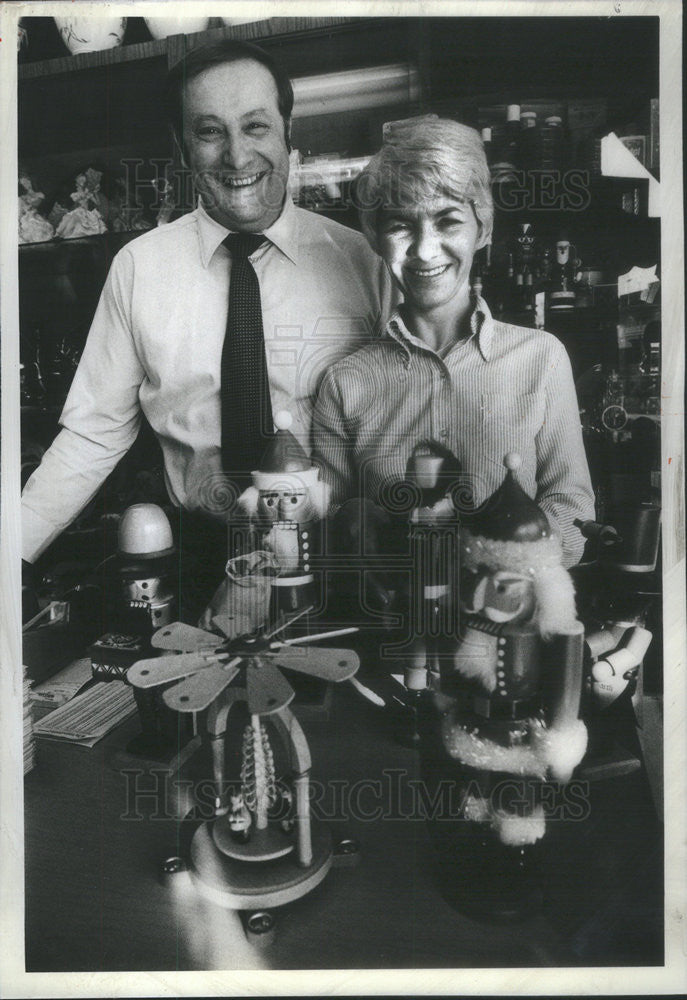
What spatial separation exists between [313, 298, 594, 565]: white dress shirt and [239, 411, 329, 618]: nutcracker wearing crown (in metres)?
0.04

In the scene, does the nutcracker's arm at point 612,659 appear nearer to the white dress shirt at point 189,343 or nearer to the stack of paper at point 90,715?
the white dress shirt at point 189,343

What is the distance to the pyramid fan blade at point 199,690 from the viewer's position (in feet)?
3.48

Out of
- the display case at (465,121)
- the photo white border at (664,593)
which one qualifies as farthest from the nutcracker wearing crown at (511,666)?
the display case at (465,121)

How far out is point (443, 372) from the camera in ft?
4.14

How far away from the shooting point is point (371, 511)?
126 centimetres

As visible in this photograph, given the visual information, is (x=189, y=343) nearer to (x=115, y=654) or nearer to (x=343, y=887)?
(x=115, y=654)

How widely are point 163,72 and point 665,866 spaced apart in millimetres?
1638

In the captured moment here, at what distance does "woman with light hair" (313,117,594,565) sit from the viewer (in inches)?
48.6

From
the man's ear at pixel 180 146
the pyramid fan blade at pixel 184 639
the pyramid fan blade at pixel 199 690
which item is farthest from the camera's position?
the man's ear at pixel 180 146

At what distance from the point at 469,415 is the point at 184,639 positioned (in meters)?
0.60

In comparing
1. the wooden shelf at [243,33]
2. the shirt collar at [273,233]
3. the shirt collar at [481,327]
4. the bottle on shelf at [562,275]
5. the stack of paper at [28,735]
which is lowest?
the stack of paper at [28,735]

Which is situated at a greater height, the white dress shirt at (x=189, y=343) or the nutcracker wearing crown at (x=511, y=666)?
the white dress shirt at (x=189, y=343)

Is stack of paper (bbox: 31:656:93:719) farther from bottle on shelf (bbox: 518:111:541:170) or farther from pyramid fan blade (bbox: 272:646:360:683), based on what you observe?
bottle on shelf (bbox: 518:111:541:170)

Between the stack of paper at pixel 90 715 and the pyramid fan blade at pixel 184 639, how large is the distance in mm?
193
